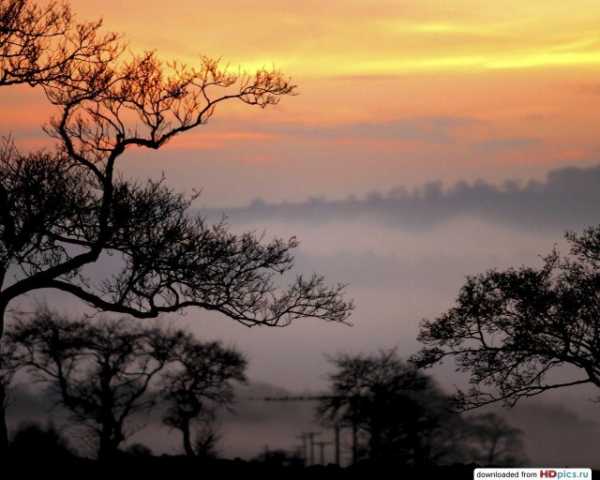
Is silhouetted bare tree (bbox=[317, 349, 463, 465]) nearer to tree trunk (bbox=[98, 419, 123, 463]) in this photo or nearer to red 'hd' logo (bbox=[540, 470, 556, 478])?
tree trunk (bbox=[98, 419, 123, 463])

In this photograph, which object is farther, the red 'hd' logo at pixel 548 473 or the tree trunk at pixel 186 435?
the tree trunk at pixel 186 435

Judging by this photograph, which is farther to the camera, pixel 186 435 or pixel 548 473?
pixel 186 435

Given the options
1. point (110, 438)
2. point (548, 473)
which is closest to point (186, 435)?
point (110, 438)

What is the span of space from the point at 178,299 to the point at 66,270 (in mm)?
3106

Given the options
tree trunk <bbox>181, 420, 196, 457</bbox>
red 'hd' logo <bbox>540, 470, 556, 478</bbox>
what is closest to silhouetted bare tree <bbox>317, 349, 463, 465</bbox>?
tree trunk <bbox>181, 420, 196, 457</bbox>

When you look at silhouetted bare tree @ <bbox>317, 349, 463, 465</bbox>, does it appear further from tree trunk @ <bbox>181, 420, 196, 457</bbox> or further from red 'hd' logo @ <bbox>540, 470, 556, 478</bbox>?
red 'hd' logo @ <bbox>540, 470, 556, 478</bbox>

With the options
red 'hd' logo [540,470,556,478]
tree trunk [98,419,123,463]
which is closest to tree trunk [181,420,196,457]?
tree trunk [98,419,123,463]

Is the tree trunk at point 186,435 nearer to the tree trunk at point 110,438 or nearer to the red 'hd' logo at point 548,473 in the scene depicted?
the tree trunk at point 110,438

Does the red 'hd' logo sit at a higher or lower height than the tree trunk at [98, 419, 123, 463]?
lower

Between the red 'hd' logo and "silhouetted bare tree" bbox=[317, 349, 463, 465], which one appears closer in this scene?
the red 'hd' logo

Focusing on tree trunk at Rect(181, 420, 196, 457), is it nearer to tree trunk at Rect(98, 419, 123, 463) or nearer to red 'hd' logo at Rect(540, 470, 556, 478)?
tree trunk at Rect(98, 419, 123, 463)

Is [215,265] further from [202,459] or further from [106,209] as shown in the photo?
[202,459]

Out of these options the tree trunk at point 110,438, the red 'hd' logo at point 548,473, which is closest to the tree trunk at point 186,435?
the tree trunk at point 110,438

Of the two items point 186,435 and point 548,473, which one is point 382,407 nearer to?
point 186,435
